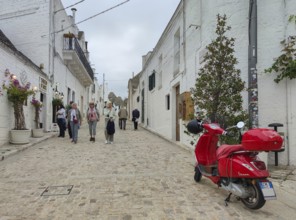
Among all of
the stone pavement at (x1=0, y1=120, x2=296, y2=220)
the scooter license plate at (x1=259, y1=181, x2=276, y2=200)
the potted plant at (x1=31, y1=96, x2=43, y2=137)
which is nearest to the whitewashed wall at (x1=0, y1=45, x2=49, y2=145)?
the potted plant at (x1=31, y1=96, x2=43, y2=137)

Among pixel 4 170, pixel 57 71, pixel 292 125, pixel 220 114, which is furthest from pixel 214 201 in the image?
pixel 57 71

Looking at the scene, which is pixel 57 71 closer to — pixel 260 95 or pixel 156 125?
pixel 156 125

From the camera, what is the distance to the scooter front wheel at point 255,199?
3746mm

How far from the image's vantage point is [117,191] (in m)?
4.80

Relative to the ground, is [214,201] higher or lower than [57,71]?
lower

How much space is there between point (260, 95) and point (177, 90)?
5.43 meters

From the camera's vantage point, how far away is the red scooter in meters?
3.65

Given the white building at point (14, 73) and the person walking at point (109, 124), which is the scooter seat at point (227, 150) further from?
the white building at point (14, 73)

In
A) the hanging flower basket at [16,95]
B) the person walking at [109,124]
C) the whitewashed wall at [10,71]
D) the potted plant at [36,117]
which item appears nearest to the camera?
the whitewashed wall at [10,71]

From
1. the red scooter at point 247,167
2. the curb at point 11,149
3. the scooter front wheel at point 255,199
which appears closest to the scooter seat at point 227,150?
the red scooter at point 247,167

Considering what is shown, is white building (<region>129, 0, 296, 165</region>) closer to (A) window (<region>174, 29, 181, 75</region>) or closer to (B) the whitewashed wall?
(A) window (<region>174, 29, 181, 75</region>)

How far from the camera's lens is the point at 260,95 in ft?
24.1

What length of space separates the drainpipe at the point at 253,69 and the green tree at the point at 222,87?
202 mm

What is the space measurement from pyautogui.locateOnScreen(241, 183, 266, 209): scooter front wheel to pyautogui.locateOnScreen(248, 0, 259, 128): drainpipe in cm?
264
